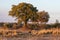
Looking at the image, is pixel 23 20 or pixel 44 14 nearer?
pixel 23 20

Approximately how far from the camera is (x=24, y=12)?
58.3 meters

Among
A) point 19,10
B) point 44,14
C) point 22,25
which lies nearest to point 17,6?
point 19,10

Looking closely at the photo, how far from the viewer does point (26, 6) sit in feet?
194

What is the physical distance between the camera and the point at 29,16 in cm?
5844

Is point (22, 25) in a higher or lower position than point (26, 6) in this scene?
lower

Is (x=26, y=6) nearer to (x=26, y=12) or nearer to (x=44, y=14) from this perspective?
(x=26, y=12)

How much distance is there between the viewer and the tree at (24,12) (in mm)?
58372

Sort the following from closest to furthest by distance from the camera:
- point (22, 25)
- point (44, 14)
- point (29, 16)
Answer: point (29, 16), point (22, 25), point (44, 14)

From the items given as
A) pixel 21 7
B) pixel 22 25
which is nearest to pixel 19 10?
pixel 21 7

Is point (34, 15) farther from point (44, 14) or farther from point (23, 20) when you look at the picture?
point (44, 14)

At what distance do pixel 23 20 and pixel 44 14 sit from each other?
19.1m

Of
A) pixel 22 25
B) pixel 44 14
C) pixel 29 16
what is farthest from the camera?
pixel 44 14

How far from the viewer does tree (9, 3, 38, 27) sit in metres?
58.4

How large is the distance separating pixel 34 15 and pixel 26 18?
1.99 m
